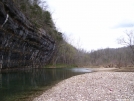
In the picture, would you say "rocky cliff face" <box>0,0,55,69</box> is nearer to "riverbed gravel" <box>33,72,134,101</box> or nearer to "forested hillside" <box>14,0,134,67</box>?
"forested hillside" <box>14,0,134,67</box>

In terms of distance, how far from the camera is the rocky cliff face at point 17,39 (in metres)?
26.2

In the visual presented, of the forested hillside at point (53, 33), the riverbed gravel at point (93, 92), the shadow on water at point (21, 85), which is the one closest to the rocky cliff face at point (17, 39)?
the forested hillside at point (53, 33)

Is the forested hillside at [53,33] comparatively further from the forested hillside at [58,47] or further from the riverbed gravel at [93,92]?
Answer: the riverbed gravel at [93,92]

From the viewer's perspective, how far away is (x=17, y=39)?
3266 centimetres

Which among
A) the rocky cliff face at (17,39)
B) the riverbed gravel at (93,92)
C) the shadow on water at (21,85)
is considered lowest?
the shadow on water at (21,85)

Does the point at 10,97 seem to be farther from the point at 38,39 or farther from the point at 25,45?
the point at 38,39

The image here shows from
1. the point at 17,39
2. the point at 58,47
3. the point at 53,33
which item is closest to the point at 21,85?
the point at 17,39

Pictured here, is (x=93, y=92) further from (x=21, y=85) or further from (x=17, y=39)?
(x=17, y=39)

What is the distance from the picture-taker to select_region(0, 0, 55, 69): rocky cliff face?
2616cm

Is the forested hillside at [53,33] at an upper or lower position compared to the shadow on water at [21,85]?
upper

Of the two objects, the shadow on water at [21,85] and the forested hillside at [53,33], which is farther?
the forested hillside at [53,33]

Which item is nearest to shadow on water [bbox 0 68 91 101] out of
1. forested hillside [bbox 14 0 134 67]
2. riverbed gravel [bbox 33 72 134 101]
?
riverbed gravel [bbox 33 72 134 101]

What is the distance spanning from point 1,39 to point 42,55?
81.6ft

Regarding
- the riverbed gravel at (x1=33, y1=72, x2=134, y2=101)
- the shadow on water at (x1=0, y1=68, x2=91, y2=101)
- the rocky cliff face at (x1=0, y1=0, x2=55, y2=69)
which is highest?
the rocky cliff face at (x1=0, y1=0, x2=55, y2=69)
